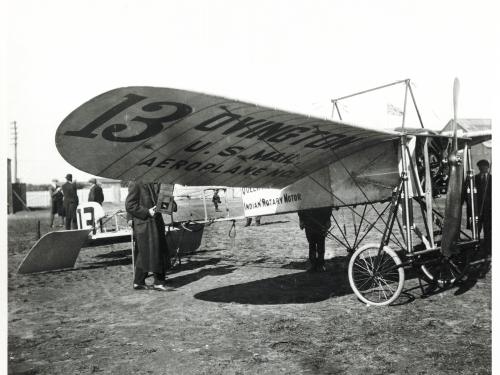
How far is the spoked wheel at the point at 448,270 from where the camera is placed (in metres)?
5.93

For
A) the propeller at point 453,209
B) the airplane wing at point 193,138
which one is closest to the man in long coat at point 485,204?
the propeller at point 453,209

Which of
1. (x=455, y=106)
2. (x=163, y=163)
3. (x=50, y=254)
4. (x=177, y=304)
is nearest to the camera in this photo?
(x=163, y=163)

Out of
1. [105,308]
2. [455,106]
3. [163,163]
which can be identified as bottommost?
[105,308]

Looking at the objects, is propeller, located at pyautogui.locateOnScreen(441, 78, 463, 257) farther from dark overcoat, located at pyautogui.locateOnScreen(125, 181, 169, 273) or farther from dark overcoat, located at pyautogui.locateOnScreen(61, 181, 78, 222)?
dark overcoat, located at pyautogui.locateOnScreen(61, 181, 78, 222)

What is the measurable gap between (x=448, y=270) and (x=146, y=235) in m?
4.67

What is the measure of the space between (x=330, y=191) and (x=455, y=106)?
215 centimetres

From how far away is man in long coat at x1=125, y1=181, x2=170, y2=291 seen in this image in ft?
22.0

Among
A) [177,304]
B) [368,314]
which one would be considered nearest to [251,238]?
[177,304]

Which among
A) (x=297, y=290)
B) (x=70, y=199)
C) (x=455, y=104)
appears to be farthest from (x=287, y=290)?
(x=70, y=199)

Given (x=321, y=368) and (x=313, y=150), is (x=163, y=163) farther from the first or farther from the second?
(x=321, y=368)

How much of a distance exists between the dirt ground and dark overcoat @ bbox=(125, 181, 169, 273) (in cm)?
50

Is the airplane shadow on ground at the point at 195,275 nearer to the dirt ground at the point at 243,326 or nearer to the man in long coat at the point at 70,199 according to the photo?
the dirt ground at the point at 243,326

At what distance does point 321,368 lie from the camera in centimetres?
359

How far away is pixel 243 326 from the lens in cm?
476
